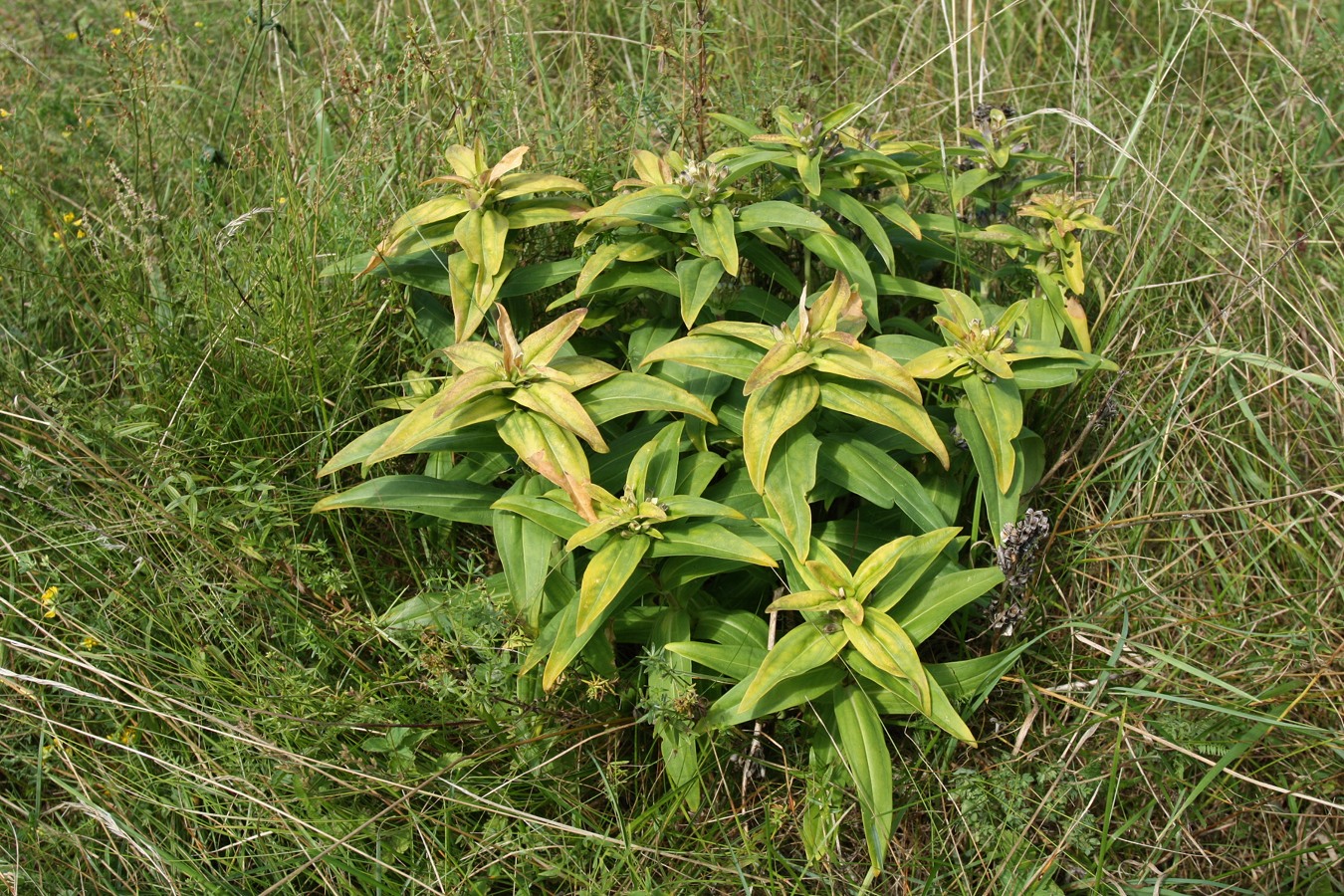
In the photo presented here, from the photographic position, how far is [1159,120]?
13.0 feet

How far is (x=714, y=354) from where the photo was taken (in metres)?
2.47

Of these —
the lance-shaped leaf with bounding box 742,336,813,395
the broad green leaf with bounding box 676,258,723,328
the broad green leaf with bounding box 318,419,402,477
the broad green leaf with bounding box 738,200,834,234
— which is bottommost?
the broad green leaf with bounding box 318,419,402,477

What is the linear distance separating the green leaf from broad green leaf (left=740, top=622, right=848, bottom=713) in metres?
0.75

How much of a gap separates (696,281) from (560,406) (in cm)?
49

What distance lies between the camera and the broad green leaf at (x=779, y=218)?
253 cm

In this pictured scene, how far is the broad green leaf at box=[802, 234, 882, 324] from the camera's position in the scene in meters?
2.65

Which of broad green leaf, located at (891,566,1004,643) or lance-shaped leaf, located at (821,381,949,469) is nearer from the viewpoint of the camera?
Result: lance-shaped leaf, located at (821,381,949,469)

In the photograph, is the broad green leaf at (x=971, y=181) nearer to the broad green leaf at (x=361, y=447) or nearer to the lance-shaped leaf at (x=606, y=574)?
the lance-shaped leaf at (x=606, y=574)

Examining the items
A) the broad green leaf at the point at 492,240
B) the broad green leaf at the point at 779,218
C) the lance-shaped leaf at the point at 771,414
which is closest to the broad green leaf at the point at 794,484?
the lance-shaped leaf at the point at 771,414

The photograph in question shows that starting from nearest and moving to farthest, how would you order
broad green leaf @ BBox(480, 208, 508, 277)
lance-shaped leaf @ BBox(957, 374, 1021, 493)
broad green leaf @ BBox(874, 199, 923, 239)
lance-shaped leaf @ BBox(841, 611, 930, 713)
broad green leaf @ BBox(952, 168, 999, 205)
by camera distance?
lance-shaped leaf @ BBox(841, 611, 930, 713)
lance-shaped leaf @ BBox(957, 374, 1021, 493)
broad green leaf @ BBox(480, 208, 508, 277)
broad green leaf @ BBox(874, 199, 923, 239)
broad green leaf @ BBox(952, 168, 999, 205)

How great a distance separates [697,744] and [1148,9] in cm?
364


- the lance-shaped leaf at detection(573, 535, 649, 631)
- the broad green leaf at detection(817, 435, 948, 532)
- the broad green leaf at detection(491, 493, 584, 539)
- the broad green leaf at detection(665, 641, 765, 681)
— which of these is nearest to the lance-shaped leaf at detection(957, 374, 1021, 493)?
the broad green leaf at detection(817, 435, 948, 532)

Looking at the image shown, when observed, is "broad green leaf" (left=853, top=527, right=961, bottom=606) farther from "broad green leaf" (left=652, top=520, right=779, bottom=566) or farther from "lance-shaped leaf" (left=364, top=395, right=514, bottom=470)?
"lance-shaped leaf" (left=364, top=395, right=514, bottom=470)

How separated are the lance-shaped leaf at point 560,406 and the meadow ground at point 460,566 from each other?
477 millimetres
